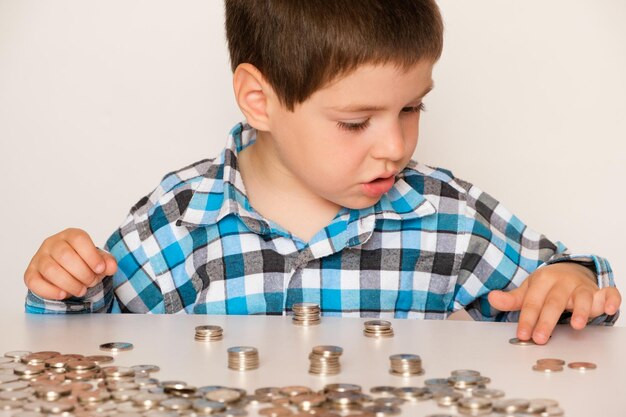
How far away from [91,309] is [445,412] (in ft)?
2.69

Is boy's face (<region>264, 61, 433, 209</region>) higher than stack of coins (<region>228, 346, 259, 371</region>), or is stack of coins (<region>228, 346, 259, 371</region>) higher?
boy's face (<region>264, 61, 433, 209</region>)

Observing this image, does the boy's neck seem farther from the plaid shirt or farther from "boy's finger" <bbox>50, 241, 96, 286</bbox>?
"boy's finger" <bbox>50, 241, 96, 286</bbox>

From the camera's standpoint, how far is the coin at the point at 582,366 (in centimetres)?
96

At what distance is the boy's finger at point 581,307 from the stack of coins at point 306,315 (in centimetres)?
33

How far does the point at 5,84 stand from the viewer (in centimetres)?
226

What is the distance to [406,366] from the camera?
93cm

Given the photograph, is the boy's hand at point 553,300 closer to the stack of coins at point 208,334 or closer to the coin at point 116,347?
the stack of coins at point 208,334

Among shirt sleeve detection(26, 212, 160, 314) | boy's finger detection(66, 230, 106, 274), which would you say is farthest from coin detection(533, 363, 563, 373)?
shirt sleeve detection(26, 212, 160, 314)

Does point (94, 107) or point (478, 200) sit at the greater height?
point (94, 107)

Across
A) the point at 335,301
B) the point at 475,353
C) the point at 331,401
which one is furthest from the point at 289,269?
the point at 331,401

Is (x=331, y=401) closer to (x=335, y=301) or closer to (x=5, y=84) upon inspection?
(x=335, y=301)

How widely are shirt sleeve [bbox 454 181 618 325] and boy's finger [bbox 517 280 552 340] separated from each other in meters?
0.30

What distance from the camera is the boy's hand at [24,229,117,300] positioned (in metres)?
1.37

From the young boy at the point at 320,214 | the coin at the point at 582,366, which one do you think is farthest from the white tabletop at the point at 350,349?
the young boy at the point at 320,214
